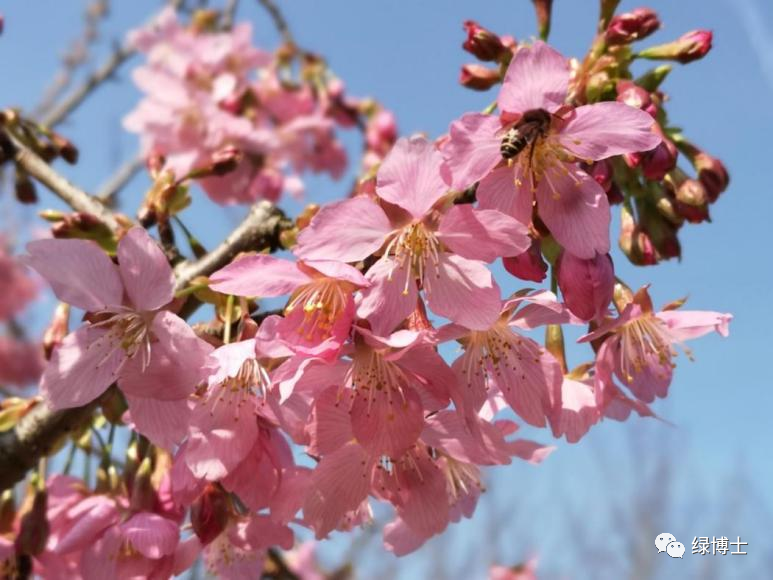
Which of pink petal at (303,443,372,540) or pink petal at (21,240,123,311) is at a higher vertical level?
pink petal at (21,240,123,311)

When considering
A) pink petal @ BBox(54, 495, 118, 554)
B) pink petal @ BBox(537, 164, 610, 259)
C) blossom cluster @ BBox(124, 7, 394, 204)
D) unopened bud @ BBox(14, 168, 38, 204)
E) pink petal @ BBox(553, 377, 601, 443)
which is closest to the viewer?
pink petal @ BBox(537, 164, 610, 259)

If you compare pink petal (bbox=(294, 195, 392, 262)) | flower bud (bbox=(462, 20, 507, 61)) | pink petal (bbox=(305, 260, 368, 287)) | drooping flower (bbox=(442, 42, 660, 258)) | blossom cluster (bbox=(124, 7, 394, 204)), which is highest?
blossom cluster (bbox=(124, 7, 394, 204))

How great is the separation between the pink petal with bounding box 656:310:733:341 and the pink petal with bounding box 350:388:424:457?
467 millimetres

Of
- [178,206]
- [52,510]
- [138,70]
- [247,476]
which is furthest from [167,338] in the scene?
[138,70]

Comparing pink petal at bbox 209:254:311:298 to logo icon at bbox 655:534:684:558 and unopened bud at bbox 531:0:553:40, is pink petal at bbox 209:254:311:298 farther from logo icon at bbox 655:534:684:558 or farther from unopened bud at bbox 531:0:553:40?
logo icon at bbox 655:534:684:558

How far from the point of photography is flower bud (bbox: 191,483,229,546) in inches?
49.9

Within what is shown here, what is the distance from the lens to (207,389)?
113cm

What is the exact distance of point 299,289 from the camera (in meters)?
1.11

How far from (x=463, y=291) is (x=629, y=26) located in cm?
59

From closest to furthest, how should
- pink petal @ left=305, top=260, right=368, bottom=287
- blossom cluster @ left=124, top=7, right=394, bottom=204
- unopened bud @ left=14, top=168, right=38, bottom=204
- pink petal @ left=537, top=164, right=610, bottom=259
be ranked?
pink petal @ left=305, top=260, right=368, bottom=287 → pink petal @ left=537, top=164, right=610, bottom=259 → unopened bud @ left=14, top=168, right=38, bottom=204 → blossom cluster @ left=124, top=7, right=394, bottom=204

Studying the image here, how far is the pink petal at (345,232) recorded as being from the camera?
1051mm

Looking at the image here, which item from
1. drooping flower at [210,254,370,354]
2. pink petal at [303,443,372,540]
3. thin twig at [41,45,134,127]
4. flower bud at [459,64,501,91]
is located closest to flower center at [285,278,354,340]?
drooping flower at [210,254,370,354]

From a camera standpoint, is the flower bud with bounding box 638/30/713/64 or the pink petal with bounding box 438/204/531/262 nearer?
the pink petal with bounding box 438/204/531/262

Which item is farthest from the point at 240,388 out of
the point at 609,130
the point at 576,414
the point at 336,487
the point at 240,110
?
the point at 240,110
